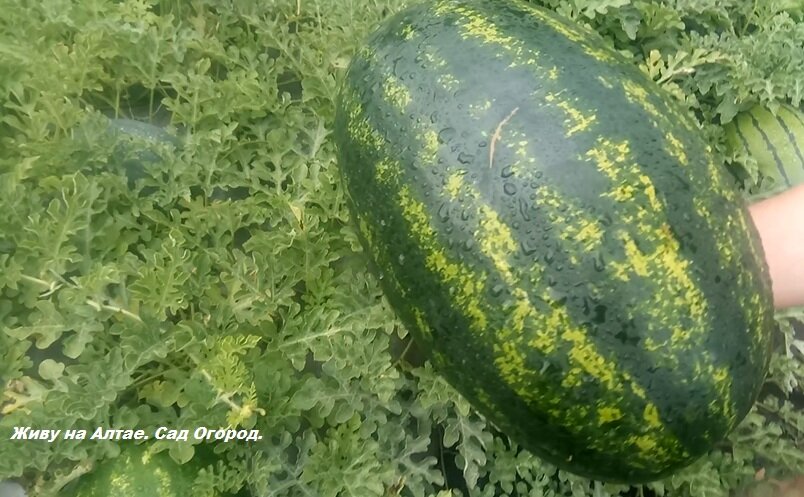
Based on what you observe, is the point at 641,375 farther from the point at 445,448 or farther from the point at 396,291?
the point at 445,448

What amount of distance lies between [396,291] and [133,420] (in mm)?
550

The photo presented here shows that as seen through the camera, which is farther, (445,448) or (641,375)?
(445,448)

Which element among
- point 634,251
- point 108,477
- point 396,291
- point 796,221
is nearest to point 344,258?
point 396,291

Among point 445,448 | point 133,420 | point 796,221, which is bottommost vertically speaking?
point 445,448

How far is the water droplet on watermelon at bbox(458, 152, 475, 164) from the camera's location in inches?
37.1

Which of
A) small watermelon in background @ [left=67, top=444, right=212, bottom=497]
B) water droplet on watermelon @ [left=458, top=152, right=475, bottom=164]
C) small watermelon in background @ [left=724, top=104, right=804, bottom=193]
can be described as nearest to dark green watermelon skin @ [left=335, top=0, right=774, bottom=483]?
water droplet on watermelon @ [left=458, top=152, right=475, bottom=164]

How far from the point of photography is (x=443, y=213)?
95cm

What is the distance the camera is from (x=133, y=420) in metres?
1.25

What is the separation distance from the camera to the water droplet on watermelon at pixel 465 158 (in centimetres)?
94

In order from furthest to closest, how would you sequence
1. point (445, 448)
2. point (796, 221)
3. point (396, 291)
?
1. point (445, 448)
2. point (796, 221)
3. point (396, 291)

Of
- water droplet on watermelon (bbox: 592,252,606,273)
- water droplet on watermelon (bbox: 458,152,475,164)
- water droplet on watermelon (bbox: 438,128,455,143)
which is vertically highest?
water droplet on watermelon (bbox: 438,128,455,143)

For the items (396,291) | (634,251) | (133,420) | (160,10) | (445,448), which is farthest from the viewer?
(160,10)

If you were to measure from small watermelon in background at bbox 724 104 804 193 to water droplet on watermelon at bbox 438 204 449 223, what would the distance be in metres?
1.04

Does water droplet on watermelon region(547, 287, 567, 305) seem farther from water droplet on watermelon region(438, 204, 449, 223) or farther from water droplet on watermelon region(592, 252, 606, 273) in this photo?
water droplet on watermelon region(438, 204, 449, 223)
